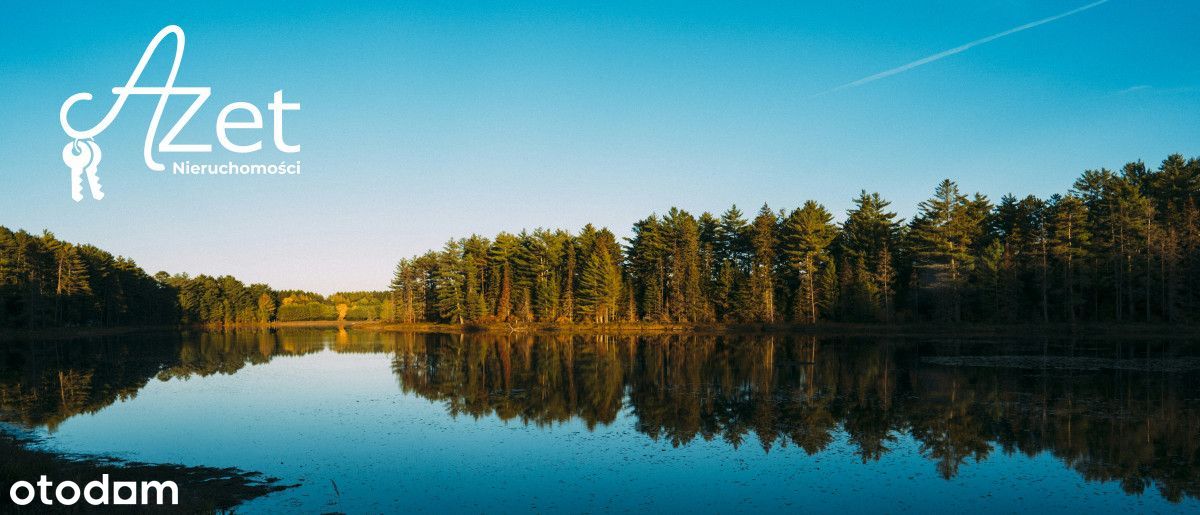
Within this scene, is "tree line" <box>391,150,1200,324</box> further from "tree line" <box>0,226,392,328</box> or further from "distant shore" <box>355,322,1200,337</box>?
"tree line" <box>0,226,392,328</box>

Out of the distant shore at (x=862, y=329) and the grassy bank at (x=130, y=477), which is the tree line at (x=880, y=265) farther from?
the grassy bank at (x=130, y=477)

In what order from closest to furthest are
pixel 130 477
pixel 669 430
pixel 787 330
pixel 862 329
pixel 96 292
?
1. pixel 130 477
2. pixel 669 430
3. pixel 862 329
4. pixel 787 330
5. pixel 96 292

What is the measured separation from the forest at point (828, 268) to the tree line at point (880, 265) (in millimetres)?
225

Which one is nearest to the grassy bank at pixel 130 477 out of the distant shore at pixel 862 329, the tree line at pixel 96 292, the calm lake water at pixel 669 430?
the calm lake water at pixel 669 430

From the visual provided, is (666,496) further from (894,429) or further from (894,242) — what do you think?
(894,242)

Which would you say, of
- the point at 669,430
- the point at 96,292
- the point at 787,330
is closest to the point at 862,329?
the point at 787,330

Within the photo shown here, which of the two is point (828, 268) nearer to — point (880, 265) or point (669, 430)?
point (880, 265)

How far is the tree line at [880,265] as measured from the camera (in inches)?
3027

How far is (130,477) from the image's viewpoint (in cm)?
1816

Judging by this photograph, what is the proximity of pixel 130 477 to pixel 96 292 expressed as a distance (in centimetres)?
12110

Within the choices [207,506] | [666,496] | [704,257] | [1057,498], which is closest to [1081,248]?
[704,257]

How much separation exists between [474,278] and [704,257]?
40.1 meters

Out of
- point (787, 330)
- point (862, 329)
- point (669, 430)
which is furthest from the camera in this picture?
point (787, 330)

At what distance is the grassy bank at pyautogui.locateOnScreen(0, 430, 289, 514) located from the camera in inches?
583
